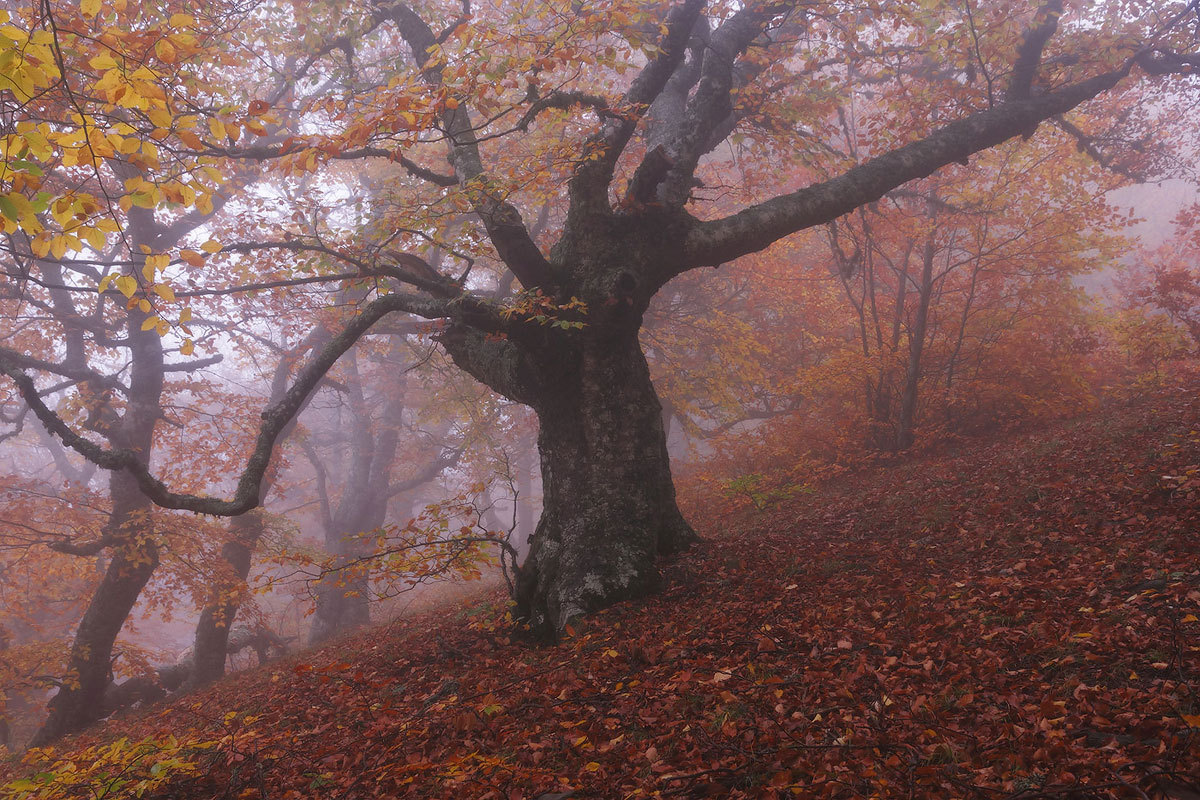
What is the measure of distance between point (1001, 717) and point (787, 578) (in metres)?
2.87

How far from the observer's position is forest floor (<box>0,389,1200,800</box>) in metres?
2.59

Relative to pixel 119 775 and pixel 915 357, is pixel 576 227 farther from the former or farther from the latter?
pixel 915 357

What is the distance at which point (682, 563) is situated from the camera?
20.5 feet

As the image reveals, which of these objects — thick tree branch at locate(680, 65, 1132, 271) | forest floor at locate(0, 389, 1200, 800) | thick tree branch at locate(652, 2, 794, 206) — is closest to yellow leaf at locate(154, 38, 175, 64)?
forest floor at locate(0, 389, 1200, 800)

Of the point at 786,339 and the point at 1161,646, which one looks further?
the point at 786,339

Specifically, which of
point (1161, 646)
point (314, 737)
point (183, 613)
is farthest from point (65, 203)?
point (183, 613)

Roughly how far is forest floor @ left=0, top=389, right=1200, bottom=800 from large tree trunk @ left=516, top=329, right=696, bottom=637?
42 centimetres

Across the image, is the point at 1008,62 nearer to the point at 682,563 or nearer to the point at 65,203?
the point at 682,563

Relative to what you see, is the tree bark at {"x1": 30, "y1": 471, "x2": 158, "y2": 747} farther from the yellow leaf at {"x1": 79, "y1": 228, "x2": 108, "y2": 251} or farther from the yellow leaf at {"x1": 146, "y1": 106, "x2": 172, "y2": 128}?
the yellow leaf at {"x1": 146, "y1": 106, "x2": 172, "y2": 128}

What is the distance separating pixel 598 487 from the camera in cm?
631

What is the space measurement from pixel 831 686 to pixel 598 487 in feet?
10.7

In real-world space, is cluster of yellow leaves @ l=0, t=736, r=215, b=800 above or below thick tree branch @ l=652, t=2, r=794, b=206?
below

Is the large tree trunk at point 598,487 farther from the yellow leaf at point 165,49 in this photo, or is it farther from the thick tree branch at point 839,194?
the yellow leaf at point 165,49

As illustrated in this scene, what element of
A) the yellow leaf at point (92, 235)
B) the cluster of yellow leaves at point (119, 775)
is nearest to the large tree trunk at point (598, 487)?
the cluster of yellow leaves at point (119, 775)
